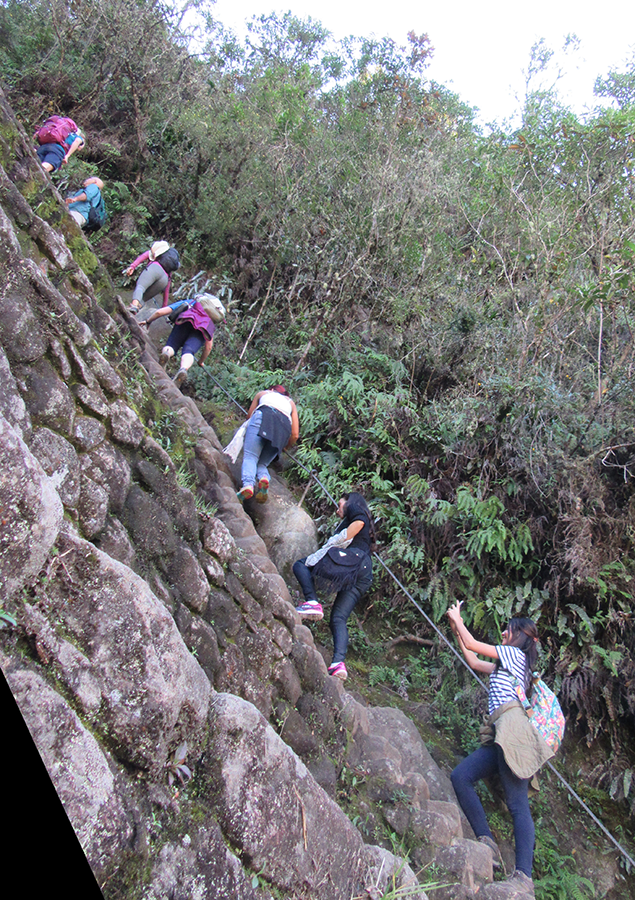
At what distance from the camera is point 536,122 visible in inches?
491

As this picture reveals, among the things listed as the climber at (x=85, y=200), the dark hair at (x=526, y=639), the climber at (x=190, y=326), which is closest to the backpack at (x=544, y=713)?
the dark hair at (x=526, y=639)

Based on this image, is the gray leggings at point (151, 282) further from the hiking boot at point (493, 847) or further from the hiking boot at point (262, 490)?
the hiking boot at point (493, 847)

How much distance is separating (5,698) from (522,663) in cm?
507

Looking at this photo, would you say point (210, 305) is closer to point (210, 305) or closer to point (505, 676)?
point (210, 305)

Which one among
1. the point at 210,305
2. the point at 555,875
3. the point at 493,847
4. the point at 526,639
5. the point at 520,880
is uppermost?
the point at 210,305

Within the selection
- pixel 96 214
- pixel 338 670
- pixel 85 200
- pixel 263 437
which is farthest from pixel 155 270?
pixel 338 670

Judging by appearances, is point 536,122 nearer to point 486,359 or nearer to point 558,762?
point 486,359

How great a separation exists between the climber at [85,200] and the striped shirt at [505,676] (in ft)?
24.9

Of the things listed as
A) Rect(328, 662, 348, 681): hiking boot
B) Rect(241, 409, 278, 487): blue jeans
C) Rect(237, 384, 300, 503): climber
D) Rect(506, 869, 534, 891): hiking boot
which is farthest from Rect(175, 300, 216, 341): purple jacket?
Rect(506, 869, 534, 891): hiking boot

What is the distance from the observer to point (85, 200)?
813 cm

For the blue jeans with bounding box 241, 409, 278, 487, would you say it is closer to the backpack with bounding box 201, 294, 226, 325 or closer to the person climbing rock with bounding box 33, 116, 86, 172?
the backpack with bounding box 201, 294, 226, 325

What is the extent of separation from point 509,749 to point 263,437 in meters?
3.97

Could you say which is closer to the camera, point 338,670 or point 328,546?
point 338,670

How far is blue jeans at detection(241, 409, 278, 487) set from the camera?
6793 millimetres
